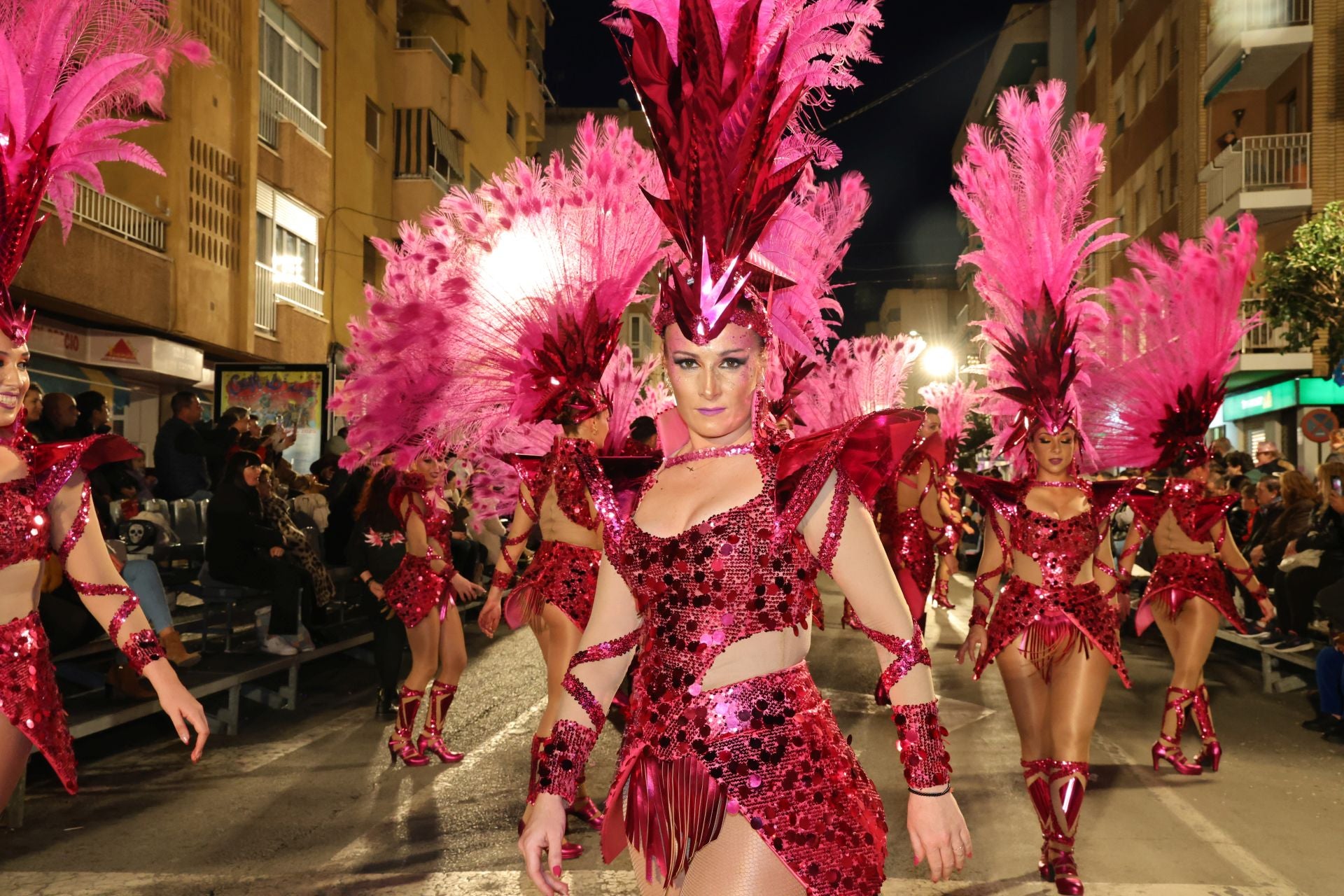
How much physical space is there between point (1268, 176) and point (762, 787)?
28.2 m

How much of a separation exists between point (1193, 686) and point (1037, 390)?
2911mm

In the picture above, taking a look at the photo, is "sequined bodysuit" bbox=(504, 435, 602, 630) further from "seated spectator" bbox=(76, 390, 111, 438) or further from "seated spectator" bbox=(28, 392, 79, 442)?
"seated spectator" bbox=(76, 390, 111, 438)

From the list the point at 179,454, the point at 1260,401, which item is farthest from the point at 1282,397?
the point at 179,454

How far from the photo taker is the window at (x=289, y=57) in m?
24.1

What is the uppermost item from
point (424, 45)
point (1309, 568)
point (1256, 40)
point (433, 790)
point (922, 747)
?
point (424, 45)

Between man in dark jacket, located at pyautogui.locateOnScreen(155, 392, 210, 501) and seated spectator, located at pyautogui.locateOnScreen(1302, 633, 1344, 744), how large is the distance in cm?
1018

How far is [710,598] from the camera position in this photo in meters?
3.26

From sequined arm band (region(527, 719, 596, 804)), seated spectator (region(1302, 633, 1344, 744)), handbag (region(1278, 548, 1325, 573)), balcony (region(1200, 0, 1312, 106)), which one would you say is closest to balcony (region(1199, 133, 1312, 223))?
balcony (region(1200, 0, 1312, 106))

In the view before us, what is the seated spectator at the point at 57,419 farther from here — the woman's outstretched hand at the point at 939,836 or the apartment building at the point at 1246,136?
the apartment building at the point at 1246,136

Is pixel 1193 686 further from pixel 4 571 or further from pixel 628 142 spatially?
pixel 4 571

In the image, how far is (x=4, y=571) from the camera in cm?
414

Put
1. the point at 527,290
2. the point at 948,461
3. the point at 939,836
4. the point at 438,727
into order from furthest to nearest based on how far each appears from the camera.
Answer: the point at 948,461 < the point at 438,727 < the point at 527,290 < the point at 939,836

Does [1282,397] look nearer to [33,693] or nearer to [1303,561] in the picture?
[1303,561]

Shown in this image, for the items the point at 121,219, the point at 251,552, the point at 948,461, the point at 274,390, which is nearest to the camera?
the point at 251,552
